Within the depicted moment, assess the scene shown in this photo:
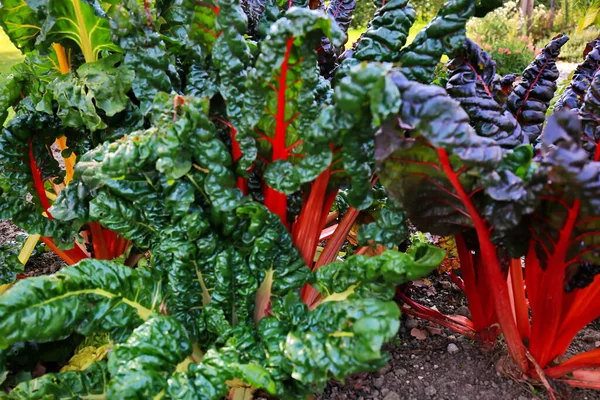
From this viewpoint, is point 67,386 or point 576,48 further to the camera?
point 576,48

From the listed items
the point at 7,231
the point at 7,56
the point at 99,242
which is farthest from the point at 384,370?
the point at 7,56

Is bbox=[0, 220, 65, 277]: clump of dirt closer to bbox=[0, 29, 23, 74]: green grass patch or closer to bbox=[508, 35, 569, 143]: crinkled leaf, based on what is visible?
bbox=[508, 35, 569, 143]: crinkled leaf

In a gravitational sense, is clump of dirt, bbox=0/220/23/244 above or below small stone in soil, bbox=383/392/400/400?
above

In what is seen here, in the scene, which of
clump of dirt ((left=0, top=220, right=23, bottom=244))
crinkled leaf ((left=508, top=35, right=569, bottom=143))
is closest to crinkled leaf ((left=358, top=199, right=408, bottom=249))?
crinkled leaf ((left=508, top=35, right=569, bottom=143))

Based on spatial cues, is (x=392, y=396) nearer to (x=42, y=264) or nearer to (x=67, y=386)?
(x=67, y=386)

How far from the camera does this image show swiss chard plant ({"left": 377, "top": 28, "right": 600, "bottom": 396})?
1.03 m

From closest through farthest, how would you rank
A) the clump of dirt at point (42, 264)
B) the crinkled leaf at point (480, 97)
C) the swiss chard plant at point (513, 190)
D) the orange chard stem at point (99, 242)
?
the swiss chard plant at point (513, 190) → the crinkled leaf at point (480, 97) → the orange chard stem at point (99, 242) → the clump of dirt at point (42, 264)

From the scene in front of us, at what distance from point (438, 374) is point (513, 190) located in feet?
2.44

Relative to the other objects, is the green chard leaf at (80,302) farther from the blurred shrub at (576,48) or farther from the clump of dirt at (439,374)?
the blurred shrub at (576,48)

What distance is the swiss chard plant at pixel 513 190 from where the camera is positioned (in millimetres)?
1025

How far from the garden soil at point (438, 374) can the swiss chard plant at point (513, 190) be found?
6 cm

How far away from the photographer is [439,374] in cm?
158

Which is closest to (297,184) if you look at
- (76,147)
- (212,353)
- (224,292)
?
(224,292)

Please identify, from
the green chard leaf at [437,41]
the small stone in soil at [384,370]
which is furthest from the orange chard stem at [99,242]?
the green chard leaf at [437,41]
